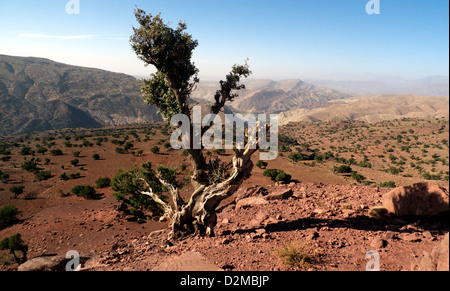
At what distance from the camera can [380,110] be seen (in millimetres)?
179625

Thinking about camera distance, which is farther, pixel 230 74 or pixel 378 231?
pixel 230 74

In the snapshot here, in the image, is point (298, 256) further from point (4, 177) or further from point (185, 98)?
point (4, 177)

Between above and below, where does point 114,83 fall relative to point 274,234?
above

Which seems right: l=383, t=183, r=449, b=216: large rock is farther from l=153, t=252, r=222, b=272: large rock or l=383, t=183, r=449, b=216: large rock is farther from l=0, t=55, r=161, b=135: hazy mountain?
l=0, t=55, r=161, b=135: hazy mountain

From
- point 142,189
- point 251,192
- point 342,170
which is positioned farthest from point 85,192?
point 342,170

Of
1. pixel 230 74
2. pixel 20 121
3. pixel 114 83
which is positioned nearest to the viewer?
pixel 230 74

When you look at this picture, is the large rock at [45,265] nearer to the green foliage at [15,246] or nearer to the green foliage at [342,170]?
the green foliage at [15,246]

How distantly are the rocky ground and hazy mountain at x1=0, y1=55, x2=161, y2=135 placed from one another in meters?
128

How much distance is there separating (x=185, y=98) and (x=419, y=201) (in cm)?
1079

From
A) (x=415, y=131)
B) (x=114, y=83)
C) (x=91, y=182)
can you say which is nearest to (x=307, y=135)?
(x=415, y=131)

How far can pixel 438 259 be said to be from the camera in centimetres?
457

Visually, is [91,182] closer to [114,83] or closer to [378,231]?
[378,231]

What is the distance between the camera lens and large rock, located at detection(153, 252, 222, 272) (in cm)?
604
